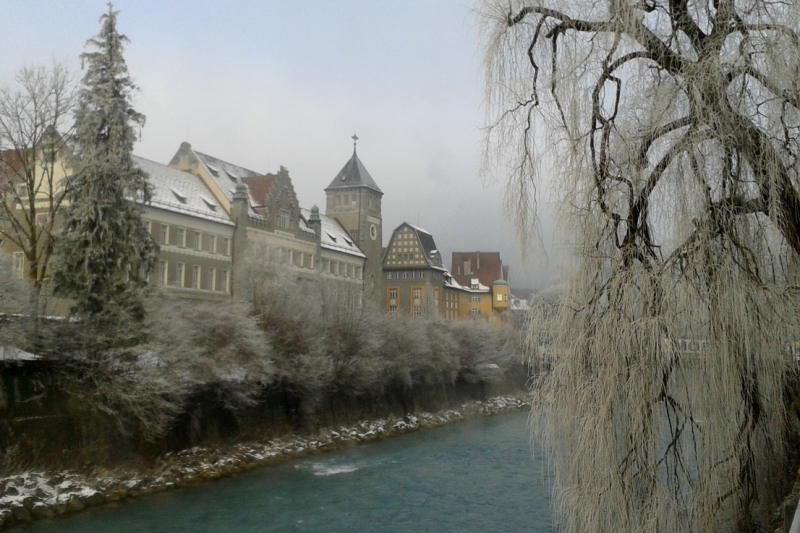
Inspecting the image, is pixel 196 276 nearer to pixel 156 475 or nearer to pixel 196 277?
pixel 196 277

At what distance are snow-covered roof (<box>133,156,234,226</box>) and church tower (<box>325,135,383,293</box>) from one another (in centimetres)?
1916

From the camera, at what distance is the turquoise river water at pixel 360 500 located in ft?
46.8

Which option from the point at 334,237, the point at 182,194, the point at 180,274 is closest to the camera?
the point at 180,274

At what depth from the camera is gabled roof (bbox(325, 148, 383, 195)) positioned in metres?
65.9

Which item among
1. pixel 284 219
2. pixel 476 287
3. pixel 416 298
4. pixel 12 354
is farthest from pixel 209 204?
pixel 476 287

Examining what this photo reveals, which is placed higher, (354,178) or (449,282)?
(354,178)

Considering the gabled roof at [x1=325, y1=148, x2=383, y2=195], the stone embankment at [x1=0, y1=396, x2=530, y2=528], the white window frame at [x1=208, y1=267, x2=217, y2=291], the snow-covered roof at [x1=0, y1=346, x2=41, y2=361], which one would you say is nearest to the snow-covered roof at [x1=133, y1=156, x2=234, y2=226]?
the white window frame at [x1=208, y1=267, x2=217, y2=291]

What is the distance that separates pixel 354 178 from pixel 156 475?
164 ft

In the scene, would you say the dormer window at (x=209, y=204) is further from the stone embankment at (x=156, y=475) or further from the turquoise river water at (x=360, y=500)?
the turquoise river water at (x=360, y=500)

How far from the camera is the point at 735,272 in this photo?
5.86 meters

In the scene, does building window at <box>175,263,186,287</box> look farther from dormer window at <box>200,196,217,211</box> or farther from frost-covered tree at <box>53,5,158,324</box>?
frost-covered tree at <box>53,5,158,324</box>

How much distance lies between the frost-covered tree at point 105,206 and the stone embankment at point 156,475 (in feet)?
12.7

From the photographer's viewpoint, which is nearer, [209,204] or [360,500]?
[360,500]

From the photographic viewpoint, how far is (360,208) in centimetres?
6375
